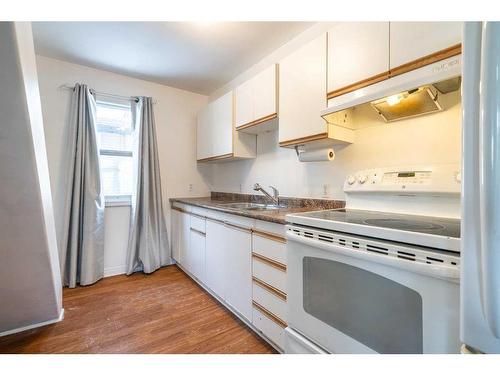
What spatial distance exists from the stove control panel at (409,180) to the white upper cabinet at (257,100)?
0.84 m

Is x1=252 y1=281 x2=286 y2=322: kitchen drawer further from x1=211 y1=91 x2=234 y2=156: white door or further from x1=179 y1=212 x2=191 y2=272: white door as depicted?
A: x1=211 y1=91 x2=234 y2=156: white door

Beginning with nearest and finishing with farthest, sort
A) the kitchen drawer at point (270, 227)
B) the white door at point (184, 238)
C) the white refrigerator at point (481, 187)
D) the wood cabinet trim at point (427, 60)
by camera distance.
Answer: the white refrigerator at point (481, 187), the wood cabinet trim at point (427, 60), the kitchen drawer at point (270, 227), the white door at point (184, 238)

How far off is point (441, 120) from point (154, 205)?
272 cm

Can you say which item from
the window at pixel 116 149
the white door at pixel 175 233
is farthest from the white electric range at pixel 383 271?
the window at pixel 116 149

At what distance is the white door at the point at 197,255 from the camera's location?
7.44 feet

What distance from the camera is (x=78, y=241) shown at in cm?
242

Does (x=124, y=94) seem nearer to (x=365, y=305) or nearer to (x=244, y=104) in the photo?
(x=244, y=104)

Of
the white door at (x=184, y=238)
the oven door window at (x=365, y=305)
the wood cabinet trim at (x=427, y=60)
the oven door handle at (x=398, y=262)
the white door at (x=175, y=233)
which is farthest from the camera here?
the white door at (x=175, y=233)

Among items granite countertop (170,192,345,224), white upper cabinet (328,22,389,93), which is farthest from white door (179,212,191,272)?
white upper cabinet (328,22,389,93)

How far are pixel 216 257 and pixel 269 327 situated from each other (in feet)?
2.45

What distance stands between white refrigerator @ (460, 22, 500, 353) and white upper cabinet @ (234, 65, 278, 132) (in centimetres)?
144

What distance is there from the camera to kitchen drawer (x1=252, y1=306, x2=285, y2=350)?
139 cm

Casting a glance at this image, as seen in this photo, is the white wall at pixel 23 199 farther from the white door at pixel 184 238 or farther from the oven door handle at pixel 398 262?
the oven door handle at pixel 398 262
